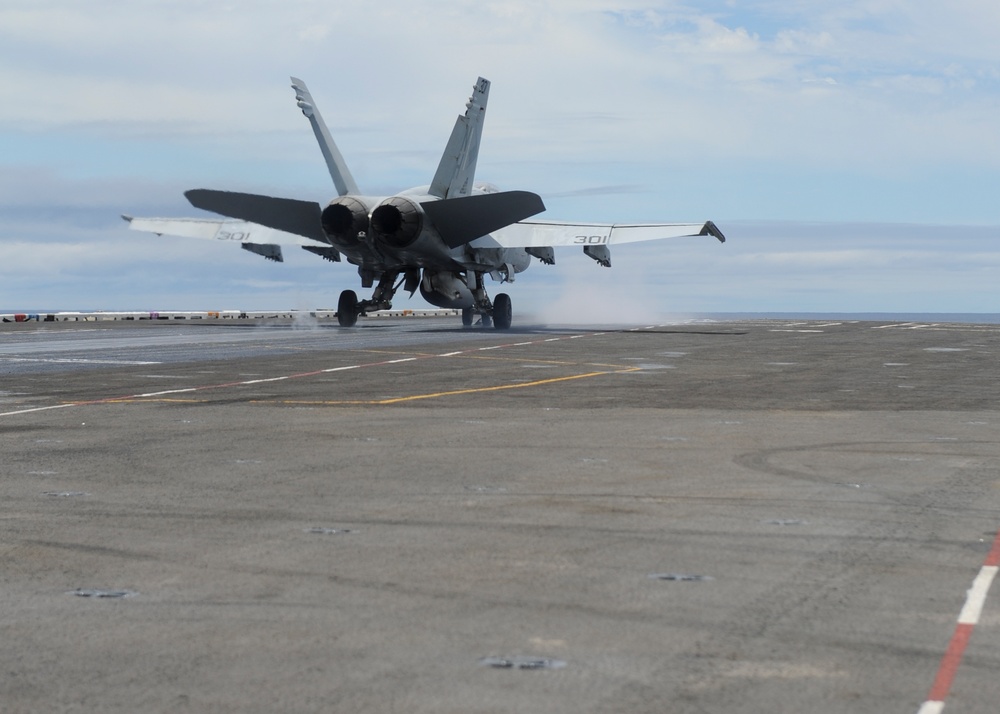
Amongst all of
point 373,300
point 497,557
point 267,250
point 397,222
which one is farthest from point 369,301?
point 497,557

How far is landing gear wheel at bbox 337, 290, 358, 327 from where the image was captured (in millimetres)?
54281

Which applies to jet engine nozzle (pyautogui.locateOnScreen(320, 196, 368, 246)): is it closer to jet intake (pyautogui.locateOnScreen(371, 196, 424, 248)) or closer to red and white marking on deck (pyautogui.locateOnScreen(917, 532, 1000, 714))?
jet intake (pyautogui.locateOnScreen(371, 196, 424, 248))

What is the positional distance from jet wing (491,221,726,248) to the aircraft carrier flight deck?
1158 inches

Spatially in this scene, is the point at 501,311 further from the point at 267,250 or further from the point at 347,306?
the point at 267,250

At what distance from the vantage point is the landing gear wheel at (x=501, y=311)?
54.9 meters

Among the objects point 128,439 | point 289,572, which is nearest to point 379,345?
point 128,439

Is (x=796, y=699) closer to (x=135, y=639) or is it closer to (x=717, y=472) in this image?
(x=135, y=639)

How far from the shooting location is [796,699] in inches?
212

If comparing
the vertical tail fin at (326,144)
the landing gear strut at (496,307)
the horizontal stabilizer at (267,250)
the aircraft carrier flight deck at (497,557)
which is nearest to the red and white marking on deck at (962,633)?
the aircraft carrier flight deck at (497,557)

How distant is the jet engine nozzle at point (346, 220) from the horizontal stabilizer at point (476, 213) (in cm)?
251

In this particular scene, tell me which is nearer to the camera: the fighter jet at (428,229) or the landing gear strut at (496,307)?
the fighter jet at (428,229)

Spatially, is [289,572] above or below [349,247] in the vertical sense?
below

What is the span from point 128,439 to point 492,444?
4578 millimetres

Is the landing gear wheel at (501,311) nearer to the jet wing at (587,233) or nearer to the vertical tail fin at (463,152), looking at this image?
the jet wing at (587,233)
